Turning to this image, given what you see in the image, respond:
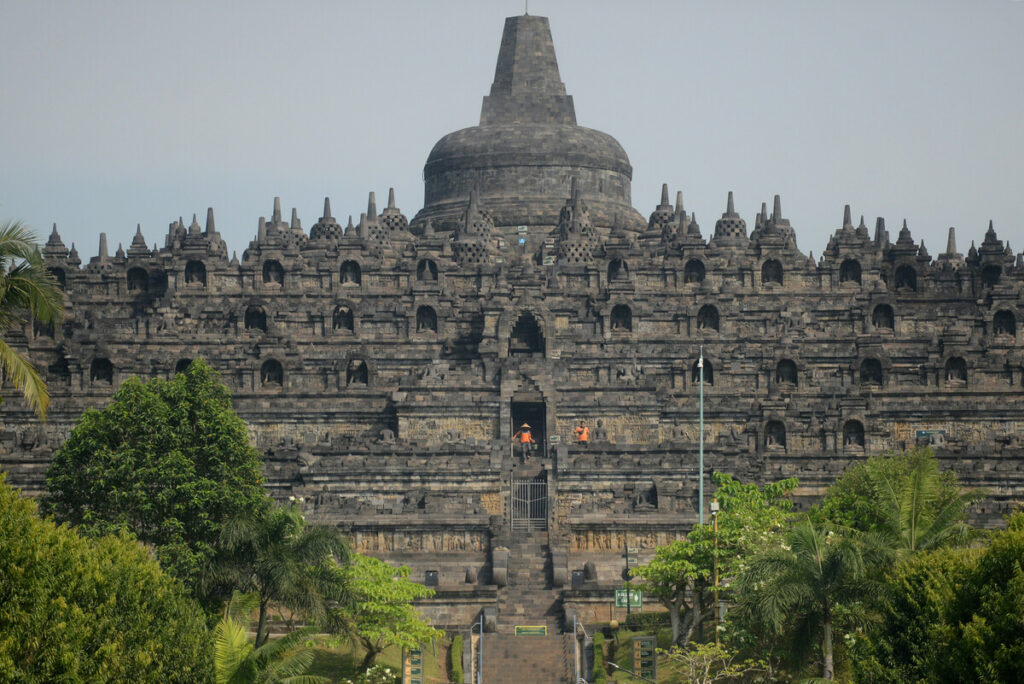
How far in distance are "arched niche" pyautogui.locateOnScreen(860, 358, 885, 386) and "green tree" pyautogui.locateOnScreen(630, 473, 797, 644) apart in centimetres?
2778

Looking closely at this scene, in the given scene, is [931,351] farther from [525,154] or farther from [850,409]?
[525,154]

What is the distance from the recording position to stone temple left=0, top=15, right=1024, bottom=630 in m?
75.8

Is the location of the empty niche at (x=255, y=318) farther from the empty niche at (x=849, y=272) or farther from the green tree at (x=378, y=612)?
the green tree at (x=378, y=612)

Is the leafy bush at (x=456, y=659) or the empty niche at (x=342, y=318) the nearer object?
the leafy bush at (x=456, y=659)

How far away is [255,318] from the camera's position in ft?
322

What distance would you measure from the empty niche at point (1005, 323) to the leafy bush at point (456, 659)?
4235 cm

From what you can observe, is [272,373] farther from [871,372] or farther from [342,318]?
[871,372]

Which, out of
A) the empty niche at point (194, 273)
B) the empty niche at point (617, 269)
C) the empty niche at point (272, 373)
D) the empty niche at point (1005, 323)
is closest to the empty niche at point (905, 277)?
the empty niche at point (1005, 323)

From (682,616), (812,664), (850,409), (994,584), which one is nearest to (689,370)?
Result: (850,409)

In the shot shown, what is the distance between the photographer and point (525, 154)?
363ft

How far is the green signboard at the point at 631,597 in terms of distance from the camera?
65.7 m

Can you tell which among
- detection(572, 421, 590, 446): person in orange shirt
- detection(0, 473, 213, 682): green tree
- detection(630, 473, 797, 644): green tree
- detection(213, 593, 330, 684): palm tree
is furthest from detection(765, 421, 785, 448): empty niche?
detection(0, 473, 213, 682): green tree

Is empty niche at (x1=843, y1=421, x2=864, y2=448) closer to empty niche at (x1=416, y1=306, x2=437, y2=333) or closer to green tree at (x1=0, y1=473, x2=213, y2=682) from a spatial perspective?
empty niche at (x1=416, y1=306, x2=437, y2=333)

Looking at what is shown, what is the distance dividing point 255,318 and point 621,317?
18.5m
